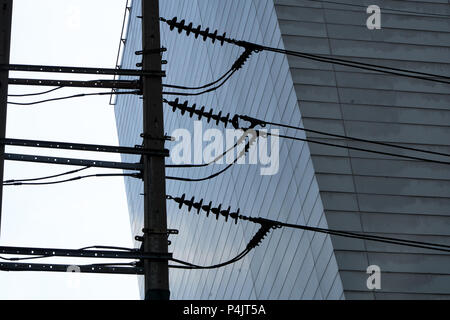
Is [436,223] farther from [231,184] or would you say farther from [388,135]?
[231,184]

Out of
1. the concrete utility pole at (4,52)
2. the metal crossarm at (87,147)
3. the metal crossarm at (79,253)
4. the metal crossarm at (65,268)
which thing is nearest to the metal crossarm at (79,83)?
the concrete utility pole at (4,52)

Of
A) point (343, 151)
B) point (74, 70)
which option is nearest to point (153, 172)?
point (74, 70)

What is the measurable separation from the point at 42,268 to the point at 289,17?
22.2 meters

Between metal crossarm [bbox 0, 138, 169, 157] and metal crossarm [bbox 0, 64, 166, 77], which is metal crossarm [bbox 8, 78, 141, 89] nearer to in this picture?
metal crossarm [bbox 0, 64, 166, 77]

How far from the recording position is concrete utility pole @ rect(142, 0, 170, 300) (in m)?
13.6

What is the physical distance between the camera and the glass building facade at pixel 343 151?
2995 cm

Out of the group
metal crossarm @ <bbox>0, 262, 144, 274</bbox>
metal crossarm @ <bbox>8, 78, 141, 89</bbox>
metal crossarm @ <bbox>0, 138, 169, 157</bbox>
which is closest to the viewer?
metal crossarm @ <bbox>0, 262, 144, 274</bbox>

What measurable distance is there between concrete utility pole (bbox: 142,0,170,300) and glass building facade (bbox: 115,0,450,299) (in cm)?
1484

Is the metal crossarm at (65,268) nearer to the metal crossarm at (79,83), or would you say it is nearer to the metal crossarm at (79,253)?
the metal crossarm at (79,253)

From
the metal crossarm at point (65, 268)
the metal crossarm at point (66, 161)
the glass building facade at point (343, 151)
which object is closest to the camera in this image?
the metal crossarm at point (65, 268)

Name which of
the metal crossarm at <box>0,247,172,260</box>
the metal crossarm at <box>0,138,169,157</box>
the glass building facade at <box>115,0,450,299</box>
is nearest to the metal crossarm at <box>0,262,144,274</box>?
the metal crossarm at <box>0,247,172,260</box>

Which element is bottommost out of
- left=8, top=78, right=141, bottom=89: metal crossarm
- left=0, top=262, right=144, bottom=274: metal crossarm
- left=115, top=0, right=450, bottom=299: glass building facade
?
left=0, top=262, right=144, bottom=274: metal crossarm

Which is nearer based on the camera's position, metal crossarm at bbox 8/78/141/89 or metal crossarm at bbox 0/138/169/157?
metal crossarm at bbox 0/138/169/157

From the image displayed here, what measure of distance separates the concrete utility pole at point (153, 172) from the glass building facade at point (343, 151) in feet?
48.7
